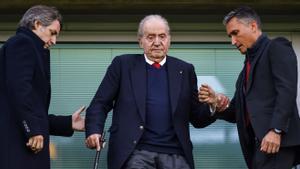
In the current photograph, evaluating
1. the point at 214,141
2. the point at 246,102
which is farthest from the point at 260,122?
the point at 214,141

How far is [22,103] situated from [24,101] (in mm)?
19

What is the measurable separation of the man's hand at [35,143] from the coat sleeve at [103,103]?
493 millimetres

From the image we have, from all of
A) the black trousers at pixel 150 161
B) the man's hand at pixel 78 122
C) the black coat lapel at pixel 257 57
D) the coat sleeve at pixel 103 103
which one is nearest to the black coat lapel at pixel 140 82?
the coat sleeve at pixel 103 103

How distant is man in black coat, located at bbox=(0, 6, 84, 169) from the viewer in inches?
246

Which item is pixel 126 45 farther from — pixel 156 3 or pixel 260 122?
pixel 260 122

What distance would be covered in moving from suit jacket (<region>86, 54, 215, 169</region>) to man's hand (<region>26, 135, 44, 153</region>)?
0.49 m

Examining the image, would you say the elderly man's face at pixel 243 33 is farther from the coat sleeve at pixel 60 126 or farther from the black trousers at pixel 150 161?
the coat sleeve at pixel 60 126

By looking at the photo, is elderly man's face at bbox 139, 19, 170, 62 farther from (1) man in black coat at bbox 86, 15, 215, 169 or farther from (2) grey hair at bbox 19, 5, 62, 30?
(2) grey hair at bbox 19, 5, 62, 30

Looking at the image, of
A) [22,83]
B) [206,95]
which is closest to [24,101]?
[22,83]

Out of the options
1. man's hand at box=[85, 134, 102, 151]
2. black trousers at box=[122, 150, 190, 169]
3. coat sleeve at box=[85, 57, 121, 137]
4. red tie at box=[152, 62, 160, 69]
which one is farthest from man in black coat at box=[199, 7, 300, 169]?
man's hand at box=[85, 134, 102, 151]

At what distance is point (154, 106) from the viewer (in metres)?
6.72

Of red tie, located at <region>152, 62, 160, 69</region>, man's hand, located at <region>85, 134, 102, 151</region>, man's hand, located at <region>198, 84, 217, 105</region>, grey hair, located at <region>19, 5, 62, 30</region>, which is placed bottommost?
man's hand, located at <region>85, 134, 102, 151</region>

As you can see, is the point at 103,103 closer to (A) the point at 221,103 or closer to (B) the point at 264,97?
(A) the point at 221,103

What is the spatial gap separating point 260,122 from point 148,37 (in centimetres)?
108
